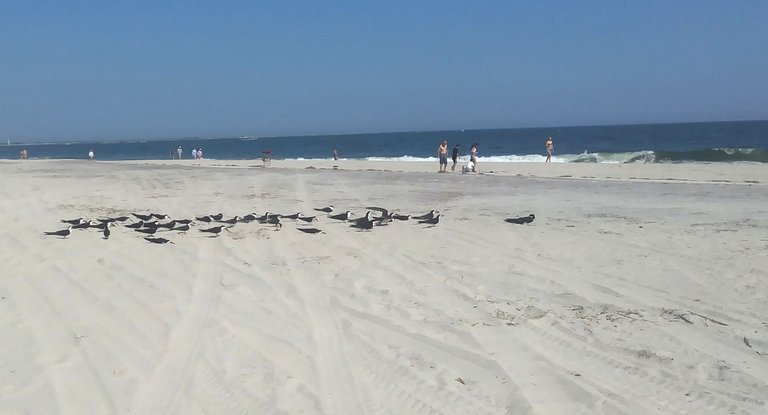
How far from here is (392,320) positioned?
501cm

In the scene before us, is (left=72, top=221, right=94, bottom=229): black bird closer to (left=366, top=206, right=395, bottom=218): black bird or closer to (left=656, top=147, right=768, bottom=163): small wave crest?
(left=366, top=206, right=395, bottom=218): black bird

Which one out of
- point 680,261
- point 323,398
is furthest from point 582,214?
point 323,398

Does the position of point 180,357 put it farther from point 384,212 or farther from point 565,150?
point 565,150

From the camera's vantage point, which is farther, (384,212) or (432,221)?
(384,212)

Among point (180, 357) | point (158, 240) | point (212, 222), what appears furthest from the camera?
point (212, 222)

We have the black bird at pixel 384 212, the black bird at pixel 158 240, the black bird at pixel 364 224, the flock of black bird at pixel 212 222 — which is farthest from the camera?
the black bird at pixel 384 212

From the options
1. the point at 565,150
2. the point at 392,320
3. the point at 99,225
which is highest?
the point at 99,225

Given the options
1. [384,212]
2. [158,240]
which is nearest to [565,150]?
[384,212]

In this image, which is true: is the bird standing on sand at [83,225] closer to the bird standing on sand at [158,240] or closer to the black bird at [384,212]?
the bird standing on sand at [158,240]

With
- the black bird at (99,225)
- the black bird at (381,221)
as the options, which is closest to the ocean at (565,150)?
the black bird at (381,221)

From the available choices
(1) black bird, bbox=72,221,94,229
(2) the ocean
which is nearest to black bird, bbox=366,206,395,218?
(1) black bird, bbox=72,221,94,229

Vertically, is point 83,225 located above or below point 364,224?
above

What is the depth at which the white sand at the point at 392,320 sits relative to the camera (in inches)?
145

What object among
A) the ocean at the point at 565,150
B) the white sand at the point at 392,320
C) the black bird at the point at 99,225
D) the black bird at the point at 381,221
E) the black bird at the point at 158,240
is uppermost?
the black bird at the point at 99,225
